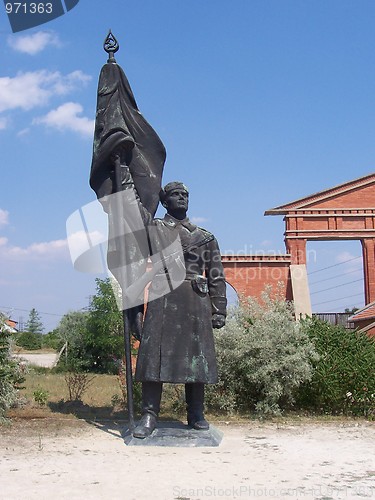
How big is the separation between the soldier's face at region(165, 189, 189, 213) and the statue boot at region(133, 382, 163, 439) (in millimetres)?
1969

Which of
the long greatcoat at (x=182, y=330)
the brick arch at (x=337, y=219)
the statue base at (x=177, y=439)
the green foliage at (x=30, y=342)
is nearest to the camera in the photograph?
the statue base at (x=177, y=439)

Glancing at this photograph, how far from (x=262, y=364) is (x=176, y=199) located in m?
3.49

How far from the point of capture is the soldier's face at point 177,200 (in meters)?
6.11

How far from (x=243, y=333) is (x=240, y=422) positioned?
1.67 metres

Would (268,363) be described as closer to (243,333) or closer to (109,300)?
(243,333)

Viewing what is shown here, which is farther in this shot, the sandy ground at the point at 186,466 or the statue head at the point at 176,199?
the statue head at the point at 176,199

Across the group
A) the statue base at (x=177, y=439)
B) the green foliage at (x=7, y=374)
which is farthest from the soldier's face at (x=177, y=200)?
the green foliage at (x=7, y=374)

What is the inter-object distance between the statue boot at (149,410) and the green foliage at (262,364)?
258cm

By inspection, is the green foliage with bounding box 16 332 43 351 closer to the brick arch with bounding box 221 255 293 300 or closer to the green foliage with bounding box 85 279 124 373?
the green foliage with bounding box 85 279 124 373

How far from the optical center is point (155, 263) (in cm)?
597

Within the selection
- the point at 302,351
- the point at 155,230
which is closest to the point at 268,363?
the point at 302,351

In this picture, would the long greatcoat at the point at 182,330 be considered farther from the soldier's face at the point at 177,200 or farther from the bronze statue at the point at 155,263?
the soldier's face at the point at 177,200

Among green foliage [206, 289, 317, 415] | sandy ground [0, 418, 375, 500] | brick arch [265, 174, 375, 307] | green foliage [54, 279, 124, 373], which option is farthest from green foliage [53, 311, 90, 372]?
sandy ground [0, 418, 375, 500]

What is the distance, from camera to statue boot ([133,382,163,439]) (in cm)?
559
